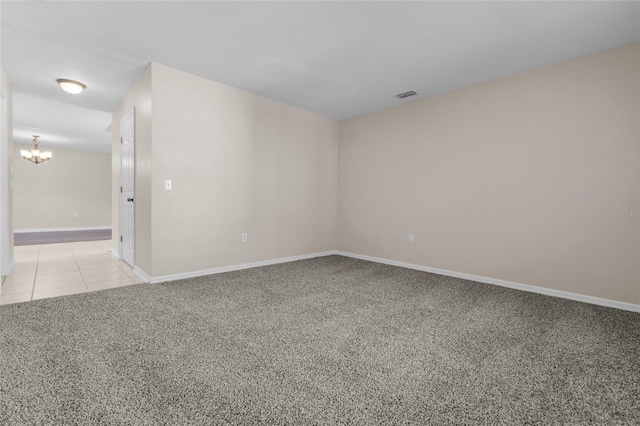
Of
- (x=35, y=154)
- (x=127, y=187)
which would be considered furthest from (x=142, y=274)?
(x=35, y=154)

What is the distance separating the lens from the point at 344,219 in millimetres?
5258

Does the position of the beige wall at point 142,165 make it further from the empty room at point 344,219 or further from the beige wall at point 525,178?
the beige wall at point 525,178

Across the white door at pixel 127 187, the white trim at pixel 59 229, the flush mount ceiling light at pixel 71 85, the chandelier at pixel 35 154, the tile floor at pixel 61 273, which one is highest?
the flush mount ceiling light at pixel 71 85

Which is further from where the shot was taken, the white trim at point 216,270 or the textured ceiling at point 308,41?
the white trim at point 216,270

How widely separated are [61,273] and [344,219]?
13.1 ft

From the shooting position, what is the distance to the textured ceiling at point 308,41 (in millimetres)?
2279

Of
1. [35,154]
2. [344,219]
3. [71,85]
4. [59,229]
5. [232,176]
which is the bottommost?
[59,229]

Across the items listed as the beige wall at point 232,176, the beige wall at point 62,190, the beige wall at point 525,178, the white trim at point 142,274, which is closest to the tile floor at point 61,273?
the white trim at point 142,274

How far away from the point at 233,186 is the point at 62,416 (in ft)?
9.94

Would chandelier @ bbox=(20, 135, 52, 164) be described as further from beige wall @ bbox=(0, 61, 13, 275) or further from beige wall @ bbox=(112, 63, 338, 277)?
beige wall @ bbox=(0, 61, 13, 275)

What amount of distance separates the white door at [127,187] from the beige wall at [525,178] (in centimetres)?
344

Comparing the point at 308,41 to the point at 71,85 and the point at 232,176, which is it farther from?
the point at 71,85

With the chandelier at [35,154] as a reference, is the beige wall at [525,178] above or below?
below

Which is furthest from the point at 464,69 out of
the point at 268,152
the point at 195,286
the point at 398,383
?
the point at 195,286
